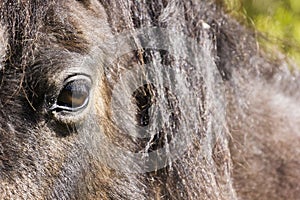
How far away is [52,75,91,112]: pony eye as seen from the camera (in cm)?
145

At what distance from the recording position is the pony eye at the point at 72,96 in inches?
57.1

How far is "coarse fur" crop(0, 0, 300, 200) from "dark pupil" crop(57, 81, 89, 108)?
22 millimetres

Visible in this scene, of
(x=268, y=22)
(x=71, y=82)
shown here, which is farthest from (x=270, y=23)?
(x=71, y=82)

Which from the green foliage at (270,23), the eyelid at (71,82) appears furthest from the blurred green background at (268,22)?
the eyelid at (71,82)

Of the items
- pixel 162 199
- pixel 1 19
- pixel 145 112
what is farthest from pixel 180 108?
pixel 1 19

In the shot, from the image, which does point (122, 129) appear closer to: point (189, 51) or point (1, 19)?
point (189, 51)

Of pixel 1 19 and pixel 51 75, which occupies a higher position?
pixel 1 19

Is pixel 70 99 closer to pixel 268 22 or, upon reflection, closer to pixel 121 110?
pixel 121 110

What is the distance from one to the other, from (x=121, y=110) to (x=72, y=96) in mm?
204

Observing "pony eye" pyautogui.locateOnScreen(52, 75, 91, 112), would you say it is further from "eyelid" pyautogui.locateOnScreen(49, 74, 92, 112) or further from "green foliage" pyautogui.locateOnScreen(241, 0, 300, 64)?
"green foliage" pyautogui.locateOnScreen(241, 0, 300, 64)

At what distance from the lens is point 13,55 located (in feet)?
4.73

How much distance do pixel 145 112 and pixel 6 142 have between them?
1.28ft

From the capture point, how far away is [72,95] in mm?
1456

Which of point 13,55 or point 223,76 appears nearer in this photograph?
point 13,55
